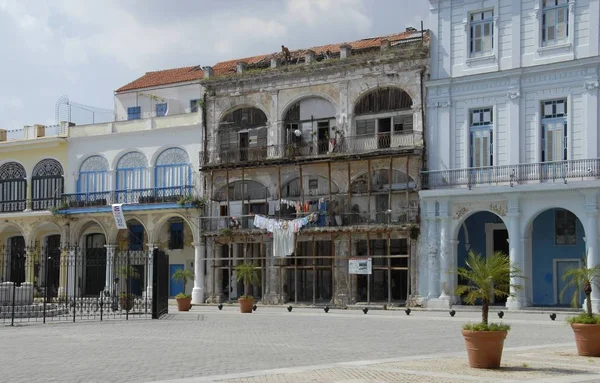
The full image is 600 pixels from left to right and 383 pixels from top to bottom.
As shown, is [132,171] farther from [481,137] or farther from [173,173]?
[481,137]

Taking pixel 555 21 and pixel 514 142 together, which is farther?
pixel 514 142

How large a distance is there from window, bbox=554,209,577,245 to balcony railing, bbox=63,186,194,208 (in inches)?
731

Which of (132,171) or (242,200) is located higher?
(132,171)

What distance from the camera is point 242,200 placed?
154 feet

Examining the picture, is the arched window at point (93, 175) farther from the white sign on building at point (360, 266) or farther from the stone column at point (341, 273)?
the white sign on building at point (360, 266)

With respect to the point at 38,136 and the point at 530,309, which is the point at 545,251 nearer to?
the point at 530,309

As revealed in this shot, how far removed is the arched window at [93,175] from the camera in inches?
2067

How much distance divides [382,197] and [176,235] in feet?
43.8

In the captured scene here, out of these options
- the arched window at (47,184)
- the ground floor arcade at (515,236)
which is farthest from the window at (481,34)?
the arched window at (47,184)

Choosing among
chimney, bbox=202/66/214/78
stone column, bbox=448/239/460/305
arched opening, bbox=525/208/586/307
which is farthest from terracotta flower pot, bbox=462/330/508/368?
chimney, bbox=202/66/214/78

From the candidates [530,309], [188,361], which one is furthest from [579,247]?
[188,361]

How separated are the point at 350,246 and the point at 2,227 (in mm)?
22703

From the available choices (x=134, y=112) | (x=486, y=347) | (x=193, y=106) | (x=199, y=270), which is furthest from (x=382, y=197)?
(x=486, y=347)

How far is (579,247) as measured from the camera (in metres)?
39.9
